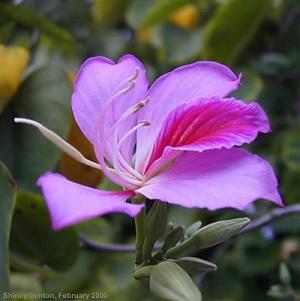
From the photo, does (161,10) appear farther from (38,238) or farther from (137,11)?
(38,238)

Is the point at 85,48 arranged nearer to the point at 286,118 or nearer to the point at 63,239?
the point at 286,118

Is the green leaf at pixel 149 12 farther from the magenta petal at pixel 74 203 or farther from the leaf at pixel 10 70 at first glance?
the magenta petal at pixel 74 203

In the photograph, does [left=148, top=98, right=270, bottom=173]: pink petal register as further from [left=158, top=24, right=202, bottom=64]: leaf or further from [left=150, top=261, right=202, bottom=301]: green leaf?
[left=158, top=24, right=202, bottom=64]: leaf

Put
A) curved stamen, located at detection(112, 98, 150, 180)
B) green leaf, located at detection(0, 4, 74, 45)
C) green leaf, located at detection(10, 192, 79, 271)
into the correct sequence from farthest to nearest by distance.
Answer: green leaf, located at detection(0, 4, 74, 45) → green leaf, located at detection(10, 192, 79, 271) → curved stamen, located at detection(112, 98, 150, 180)

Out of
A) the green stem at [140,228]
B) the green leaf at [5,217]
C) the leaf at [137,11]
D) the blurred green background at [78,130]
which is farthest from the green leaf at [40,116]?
the leaf at [137,11]

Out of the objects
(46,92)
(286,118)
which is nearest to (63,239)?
(46,92)

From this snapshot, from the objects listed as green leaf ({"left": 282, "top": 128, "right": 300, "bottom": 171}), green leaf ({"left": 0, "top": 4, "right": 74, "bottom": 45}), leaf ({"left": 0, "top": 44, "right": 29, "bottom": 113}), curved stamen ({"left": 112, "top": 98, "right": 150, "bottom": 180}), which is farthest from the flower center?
green leaf ({"left": 282, "top": 128, "right": 300, "bottom": 171})
